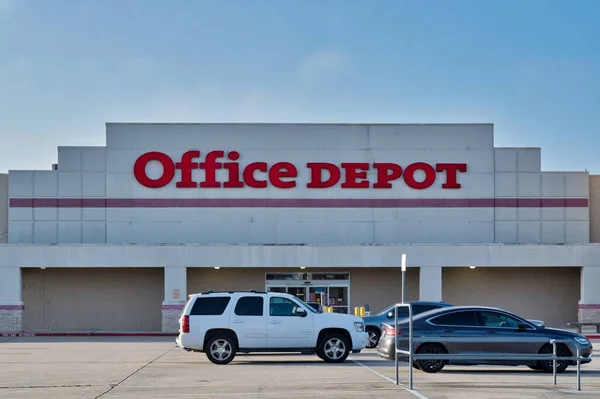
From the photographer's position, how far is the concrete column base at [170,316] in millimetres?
36812

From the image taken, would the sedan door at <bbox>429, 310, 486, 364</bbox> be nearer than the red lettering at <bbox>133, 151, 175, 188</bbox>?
Yes

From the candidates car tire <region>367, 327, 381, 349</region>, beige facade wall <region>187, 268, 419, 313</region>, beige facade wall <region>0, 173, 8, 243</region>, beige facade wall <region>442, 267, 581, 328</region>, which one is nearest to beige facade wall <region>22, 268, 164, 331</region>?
beige facade wall <region>187, 268, 419, 313</region>

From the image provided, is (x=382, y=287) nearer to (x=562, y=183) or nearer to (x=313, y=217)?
(x=313, y=217)

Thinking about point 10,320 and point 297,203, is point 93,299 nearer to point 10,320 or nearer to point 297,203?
point 10,320

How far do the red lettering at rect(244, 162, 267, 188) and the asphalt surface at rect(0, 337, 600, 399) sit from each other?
14519 millimetres

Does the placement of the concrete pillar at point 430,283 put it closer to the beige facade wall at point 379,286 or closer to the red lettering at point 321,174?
the beige facade wall at point 379,286

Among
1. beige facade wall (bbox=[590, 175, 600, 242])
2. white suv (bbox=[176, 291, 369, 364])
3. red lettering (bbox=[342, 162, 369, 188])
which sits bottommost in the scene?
white suv (bbox=[176, 291, 369, 364])

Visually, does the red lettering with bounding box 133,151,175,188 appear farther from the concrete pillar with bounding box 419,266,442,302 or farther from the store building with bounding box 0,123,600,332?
the concrete pillar with bounding box 419,266,442,302

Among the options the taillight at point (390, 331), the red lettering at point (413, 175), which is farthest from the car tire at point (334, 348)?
the red lettering at point (413, 175)

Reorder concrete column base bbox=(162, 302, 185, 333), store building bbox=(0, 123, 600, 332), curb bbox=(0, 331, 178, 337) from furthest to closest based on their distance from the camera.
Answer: store building bbox=(0, 123, 600, 332), concrete column base bbox=(162, 302, 185, 333), curb bbox=(0, 331, 178, 337)

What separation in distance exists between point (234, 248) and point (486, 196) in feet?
36.8

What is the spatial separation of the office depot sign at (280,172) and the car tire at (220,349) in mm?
17579

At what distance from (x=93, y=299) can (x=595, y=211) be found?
22.5m

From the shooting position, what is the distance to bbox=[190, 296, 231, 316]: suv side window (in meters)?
22.4
